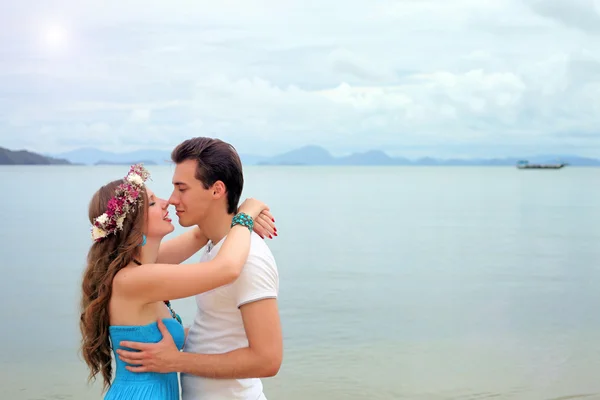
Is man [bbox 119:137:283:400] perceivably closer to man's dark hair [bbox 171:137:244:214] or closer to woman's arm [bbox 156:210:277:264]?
man's dark hair [bbox 171:137:244:214]

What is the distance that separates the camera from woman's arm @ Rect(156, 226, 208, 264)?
12.4 ft

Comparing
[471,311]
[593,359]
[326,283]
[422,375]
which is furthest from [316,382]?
[326,283]

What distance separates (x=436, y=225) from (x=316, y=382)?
21903mm

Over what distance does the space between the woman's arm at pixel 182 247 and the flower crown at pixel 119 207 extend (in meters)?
0.65

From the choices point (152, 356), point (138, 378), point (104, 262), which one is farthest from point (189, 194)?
point (138, 378)

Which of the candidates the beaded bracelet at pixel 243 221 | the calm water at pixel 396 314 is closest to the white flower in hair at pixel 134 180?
the beaded bracelet at pixel 243 221

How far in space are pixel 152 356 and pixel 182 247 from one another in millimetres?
833

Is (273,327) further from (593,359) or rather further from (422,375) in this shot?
(593,359)

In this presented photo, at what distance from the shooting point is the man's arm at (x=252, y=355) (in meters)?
2.92

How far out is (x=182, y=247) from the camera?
378 cm

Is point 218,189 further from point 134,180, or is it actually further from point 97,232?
point 97,232

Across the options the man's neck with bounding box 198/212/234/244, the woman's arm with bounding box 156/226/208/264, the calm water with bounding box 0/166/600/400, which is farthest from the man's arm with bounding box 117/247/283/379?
the calm water with bounding box 0/166/600/400

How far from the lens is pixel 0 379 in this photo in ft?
28.3

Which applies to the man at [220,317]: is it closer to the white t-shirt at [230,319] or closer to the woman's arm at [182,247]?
the white t-shirt at [230,319]
